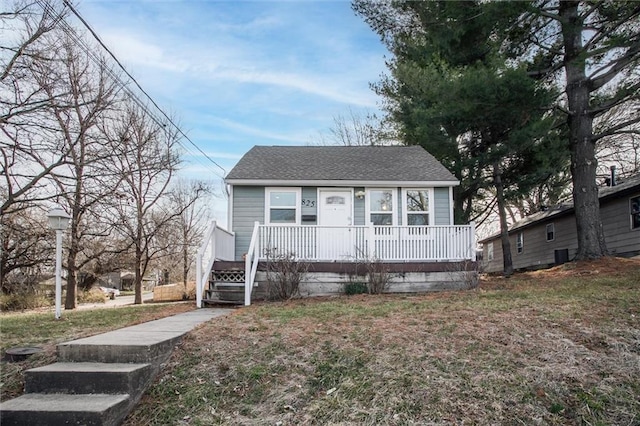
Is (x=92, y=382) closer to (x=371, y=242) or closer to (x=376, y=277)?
(x=376, y=277)

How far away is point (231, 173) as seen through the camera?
37.9 ft

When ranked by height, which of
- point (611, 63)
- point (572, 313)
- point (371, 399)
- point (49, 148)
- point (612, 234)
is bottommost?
point (371, 399)

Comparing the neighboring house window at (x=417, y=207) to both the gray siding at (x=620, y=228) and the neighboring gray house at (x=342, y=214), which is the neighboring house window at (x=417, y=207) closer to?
the neighboring gray house at (x=342, y=214)

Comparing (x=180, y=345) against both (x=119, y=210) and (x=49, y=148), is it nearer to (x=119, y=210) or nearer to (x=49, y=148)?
(x=49, y=148)

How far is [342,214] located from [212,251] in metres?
4.06

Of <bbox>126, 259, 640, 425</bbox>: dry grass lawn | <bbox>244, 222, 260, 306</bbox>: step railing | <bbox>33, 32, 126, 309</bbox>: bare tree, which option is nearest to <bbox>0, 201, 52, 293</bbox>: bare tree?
<bbox>33, 32, 126, 309</bbox>: bare tree

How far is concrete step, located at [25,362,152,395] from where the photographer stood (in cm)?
383

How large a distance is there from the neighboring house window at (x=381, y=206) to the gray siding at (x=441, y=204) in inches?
47.4

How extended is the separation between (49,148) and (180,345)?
817cm

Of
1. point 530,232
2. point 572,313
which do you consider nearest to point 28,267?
point 572,313

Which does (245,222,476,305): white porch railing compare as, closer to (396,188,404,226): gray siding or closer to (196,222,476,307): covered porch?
(196,222,476,307): covered porch

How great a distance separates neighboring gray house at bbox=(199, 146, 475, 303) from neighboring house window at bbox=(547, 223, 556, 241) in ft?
27.1

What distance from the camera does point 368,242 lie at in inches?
394

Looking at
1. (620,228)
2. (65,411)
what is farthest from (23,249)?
(620,228)
